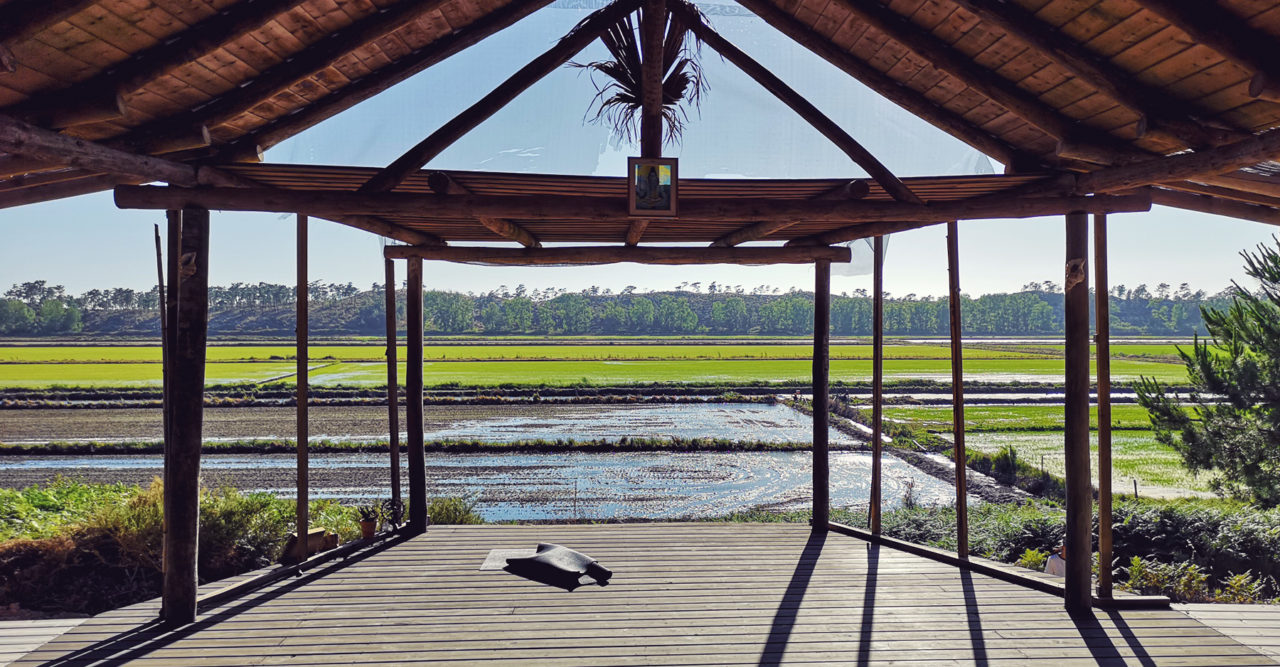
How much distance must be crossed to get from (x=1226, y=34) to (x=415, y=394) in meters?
6.68

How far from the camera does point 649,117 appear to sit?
4.98 meters

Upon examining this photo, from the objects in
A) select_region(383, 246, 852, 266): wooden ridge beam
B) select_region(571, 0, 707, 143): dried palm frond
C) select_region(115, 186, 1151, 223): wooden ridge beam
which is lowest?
select_region(383, 246, 852, 266): wooden ridge beam

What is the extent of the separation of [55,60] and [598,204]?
307cm

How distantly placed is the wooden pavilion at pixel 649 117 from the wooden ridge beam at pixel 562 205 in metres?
0.02

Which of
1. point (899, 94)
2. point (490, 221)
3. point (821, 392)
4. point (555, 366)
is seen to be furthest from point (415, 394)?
point (555, 366)

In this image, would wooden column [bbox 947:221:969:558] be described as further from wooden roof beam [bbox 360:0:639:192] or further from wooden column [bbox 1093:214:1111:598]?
wooden roof beam [bbox 360:0:639:192]

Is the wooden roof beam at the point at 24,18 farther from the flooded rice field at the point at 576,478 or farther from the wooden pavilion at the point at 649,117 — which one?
the flooded rice field at the point at 576,478

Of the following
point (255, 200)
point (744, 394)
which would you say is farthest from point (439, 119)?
point (255, 200)

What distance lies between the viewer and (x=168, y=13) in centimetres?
391

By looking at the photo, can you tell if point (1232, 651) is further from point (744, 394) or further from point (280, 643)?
point (744, 394)

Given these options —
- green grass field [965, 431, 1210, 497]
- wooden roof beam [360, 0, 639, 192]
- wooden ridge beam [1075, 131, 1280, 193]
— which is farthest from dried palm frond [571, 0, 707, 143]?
green grass field [965, 431, 1210, 497]

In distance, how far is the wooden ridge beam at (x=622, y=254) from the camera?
24.1 feet

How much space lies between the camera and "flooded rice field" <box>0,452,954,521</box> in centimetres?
1622

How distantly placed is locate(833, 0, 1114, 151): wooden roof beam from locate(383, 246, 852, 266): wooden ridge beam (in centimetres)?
266
